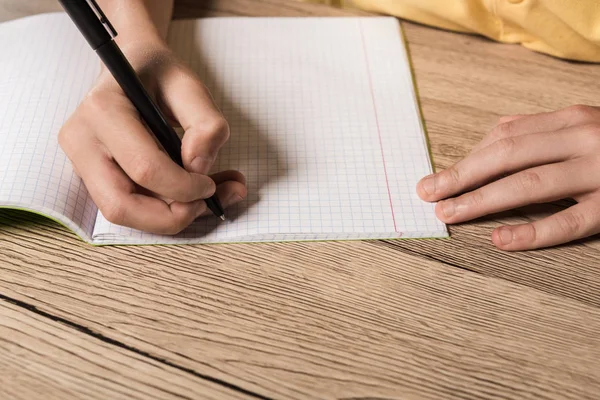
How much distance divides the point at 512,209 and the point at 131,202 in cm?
40

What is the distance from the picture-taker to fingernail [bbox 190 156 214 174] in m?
0.52

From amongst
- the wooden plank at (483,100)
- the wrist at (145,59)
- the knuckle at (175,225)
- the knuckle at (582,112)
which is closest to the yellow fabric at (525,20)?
the wooden plank at (483,100)

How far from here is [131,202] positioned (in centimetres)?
52

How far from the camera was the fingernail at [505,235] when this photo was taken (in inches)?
21.5

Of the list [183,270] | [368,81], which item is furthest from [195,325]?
[368,81]

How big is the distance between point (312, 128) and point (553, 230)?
0.29 meters

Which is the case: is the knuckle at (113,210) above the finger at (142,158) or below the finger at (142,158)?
below

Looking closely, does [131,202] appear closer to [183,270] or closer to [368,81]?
[183,270]

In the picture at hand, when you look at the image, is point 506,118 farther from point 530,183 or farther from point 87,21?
point 87,21

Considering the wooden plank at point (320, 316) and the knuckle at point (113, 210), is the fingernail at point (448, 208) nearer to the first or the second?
the wooden plank at point (320, 316)

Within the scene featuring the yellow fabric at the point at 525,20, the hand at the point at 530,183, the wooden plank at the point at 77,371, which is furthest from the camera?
the yellow fabric at the point at 525,20

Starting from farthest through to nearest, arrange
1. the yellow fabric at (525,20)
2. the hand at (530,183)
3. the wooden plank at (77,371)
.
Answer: the yellow fabric at (525,20) → the hand at (530,183) → the wooden plank at (77,371)

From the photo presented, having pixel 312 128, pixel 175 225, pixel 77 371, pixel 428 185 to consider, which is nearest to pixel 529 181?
pixel 428 185

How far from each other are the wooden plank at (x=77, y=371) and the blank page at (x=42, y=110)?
0.36 ft
